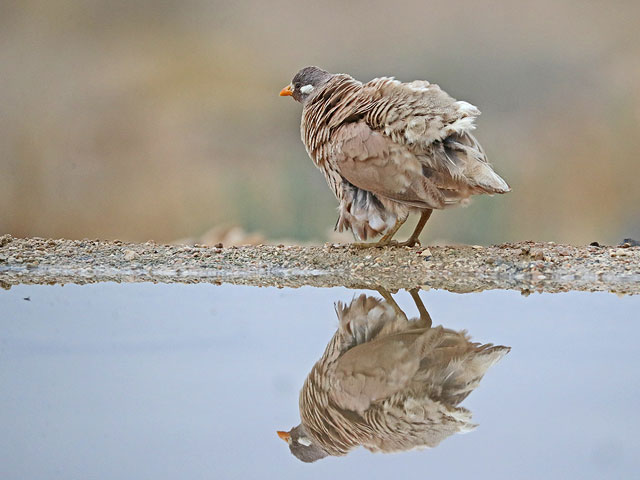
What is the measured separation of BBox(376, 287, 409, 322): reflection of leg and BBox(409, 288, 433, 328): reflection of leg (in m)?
0.09

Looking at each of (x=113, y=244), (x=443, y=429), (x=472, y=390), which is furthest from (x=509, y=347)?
(x=113, y=244)

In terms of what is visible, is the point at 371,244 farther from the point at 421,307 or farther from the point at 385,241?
the point at 421,307

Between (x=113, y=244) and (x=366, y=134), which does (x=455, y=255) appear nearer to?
(x=366, y=134)

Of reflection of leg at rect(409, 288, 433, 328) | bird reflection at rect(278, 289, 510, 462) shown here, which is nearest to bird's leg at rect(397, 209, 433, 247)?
reflection of leg at rect(409, 288, 433, 328)

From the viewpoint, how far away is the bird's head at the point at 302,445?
2250 millimetres

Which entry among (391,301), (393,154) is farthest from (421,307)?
(393,154)

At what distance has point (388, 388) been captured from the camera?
2674 millimetres

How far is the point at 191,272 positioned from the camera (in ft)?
16.8

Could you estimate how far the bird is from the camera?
4.93 m

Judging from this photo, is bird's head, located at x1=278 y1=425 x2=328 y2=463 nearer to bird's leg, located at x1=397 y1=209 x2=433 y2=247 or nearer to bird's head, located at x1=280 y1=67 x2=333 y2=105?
bird's leg, located at x1=397 y1=209 x2=433 y2=247

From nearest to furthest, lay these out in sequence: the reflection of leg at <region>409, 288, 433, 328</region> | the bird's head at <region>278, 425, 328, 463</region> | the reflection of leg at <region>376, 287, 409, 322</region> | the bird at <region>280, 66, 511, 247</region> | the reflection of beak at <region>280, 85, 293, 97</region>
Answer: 1. the bird's head at <region>278, 425, 328, 463</region>
2. the reflection of leg at <region>409, 288, 433, 328</region>
3. the reflection of leg at <region>376, 287, 409, 322</region>
4. the bird at <region>280, 66, 511, 247</region>
5. the reflection of beak at <region>280, 85, 293, 97</region>

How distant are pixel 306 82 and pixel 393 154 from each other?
1265 millimetres

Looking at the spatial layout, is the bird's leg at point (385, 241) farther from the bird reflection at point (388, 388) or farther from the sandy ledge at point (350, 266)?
the bird reflection at point (388, 388)

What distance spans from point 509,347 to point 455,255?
2.12 m
